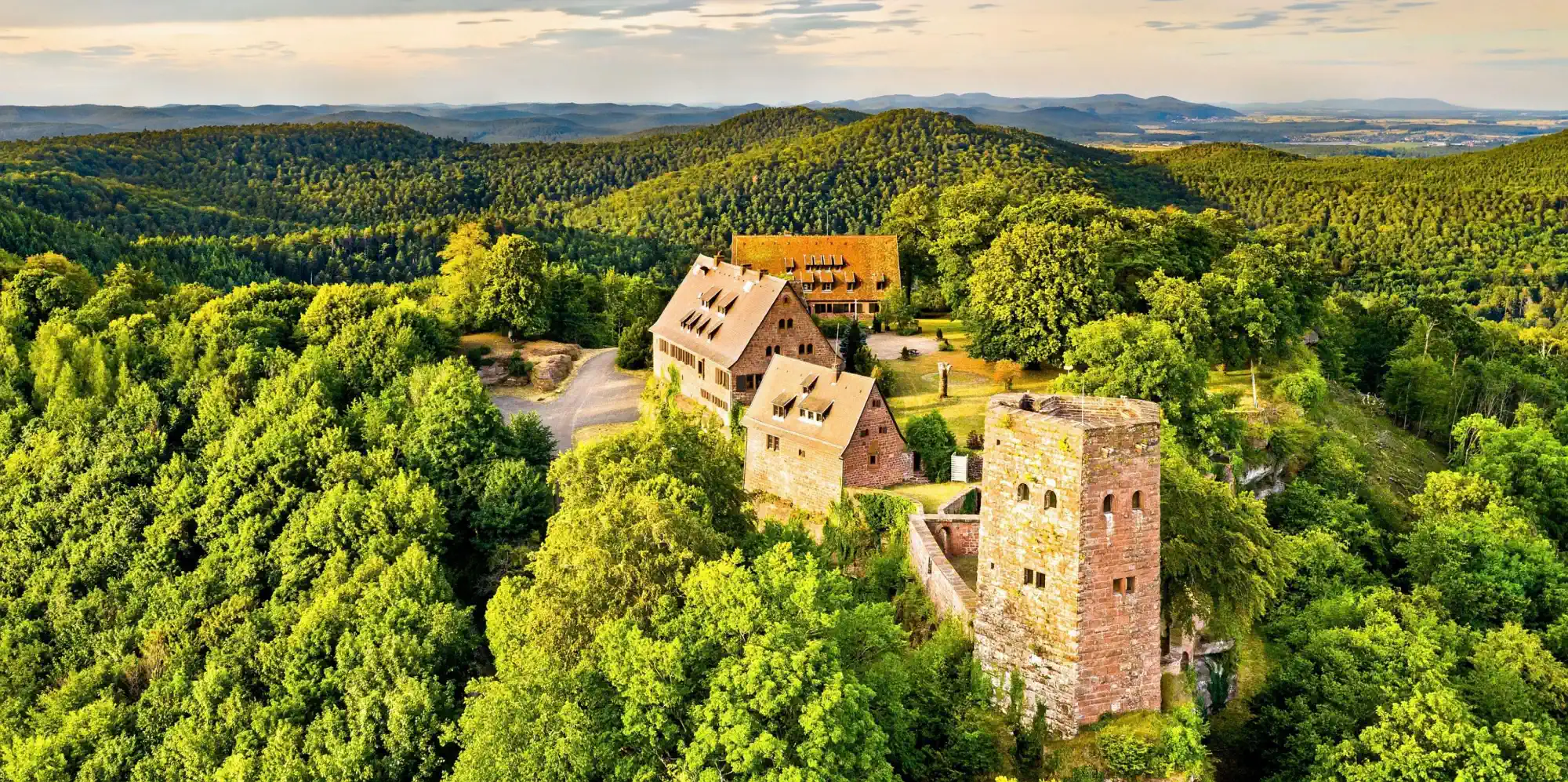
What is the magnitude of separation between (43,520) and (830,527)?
114 ft

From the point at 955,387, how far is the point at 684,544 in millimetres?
30713

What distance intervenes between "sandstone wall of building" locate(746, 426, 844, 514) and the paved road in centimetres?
1261

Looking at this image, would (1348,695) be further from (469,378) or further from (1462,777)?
(469,378)

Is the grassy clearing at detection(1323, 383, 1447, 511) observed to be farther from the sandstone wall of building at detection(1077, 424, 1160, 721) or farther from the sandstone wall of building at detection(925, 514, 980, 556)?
the sandstone wall of building at detection(1077, 424, 1160, 721)

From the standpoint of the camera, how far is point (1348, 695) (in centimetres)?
3269

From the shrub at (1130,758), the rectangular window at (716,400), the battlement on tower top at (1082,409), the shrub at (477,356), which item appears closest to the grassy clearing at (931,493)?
the battlement on tower top at (1082,409)

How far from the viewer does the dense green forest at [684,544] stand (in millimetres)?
28156

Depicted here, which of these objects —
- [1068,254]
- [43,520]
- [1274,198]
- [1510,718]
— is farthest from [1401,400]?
[1274,198]

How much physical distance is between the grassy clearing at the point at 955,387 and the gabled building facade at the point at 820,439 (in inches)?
222

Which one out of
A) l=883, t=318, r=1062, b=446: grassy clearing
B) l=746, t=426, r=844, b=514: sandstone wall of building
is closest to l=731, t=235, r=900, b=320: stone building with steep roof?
l=883, t=318, r=1062, b=446: grassy clearing

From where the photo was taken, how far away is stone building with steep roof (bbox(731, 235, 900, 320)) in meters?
79.6

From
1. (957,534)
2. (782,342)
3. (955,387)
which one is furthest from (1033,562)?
(955,387)

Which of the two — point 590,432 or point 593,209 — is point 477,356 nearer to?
point 590,432

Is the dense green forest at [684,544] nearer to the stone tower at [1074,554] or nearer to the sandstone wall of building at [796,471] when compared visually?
the stone tower at [1074,554]
